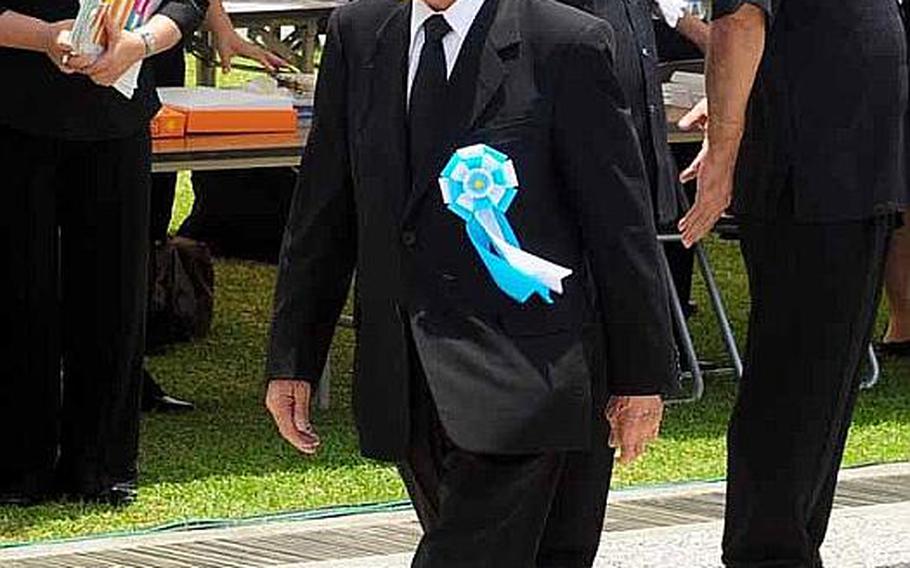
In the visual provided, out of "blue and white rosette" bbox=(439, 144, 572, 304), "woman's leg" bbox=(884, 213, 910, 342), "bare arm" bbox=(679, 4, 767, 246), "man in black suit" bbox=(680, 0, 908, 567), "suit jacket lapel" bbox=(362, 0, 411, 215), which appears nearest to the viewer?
"blue and white rosette" bbox=(439, 144, 572, 304)

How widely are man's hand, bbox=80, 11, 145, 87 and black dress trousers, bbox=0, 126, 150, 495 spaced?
0.30m

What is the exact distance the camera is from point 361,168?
4047mm

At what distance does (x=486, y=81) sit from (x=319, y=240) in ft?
1.35

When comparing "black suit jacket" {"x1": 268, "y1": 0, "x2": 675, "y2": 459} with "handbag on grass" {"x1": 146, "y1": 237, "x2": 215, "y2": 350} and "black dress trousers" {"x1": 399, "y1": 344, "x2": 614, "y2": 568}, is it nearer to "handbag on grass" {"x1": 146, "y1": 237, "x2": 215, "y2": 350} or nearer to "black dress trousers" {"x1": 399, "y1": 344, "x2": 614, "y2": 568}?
"black dress trousers" {"x1": 399, "y1": 344, "x2": 614, "y2": 568}

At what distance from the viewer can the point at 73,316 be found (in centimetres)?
652

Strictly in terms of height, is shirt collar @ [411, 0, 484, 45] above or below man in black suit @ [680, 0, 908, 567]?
above

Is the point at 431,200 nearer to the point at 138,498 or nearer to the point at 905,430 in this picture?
the point at 138,498

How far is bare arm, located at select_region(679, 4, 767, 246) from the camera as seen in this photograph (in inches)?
194

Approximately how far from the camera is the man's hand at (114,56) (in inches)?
236

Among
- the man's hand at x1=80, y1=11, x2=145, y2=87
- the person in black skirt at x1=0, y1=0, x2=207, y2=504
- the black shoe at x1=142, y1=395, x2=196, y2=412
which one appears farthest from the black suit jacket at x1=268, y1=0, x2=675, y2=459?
the black shoe at x1=142, y1=395, x2=196, y2=412

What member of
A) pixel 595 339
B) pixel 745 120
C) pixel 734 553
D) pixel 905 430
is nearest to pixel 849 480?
pixel 905 430

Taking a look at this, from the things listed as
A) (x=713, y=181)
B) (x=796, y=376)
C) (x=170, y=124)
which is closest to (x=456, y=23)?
(x=713, y=181)

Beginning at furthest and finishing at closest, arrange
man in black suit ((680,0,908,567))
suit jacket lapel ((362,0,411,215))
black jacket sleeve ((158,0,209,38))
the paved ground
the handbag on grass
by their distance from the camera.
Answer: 1. the handbag on grass
2. black jacket sleeve ((158,0,209,38))
3. the paved ground
4. man in black suit ((680,0,908,567))
5. suit jacket lapel ((362,0,411,215))

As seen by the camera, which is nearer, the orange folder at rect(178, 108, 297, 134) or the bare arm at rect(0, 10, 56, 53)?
the bare arm at rect(0, 10, 56, 53)
